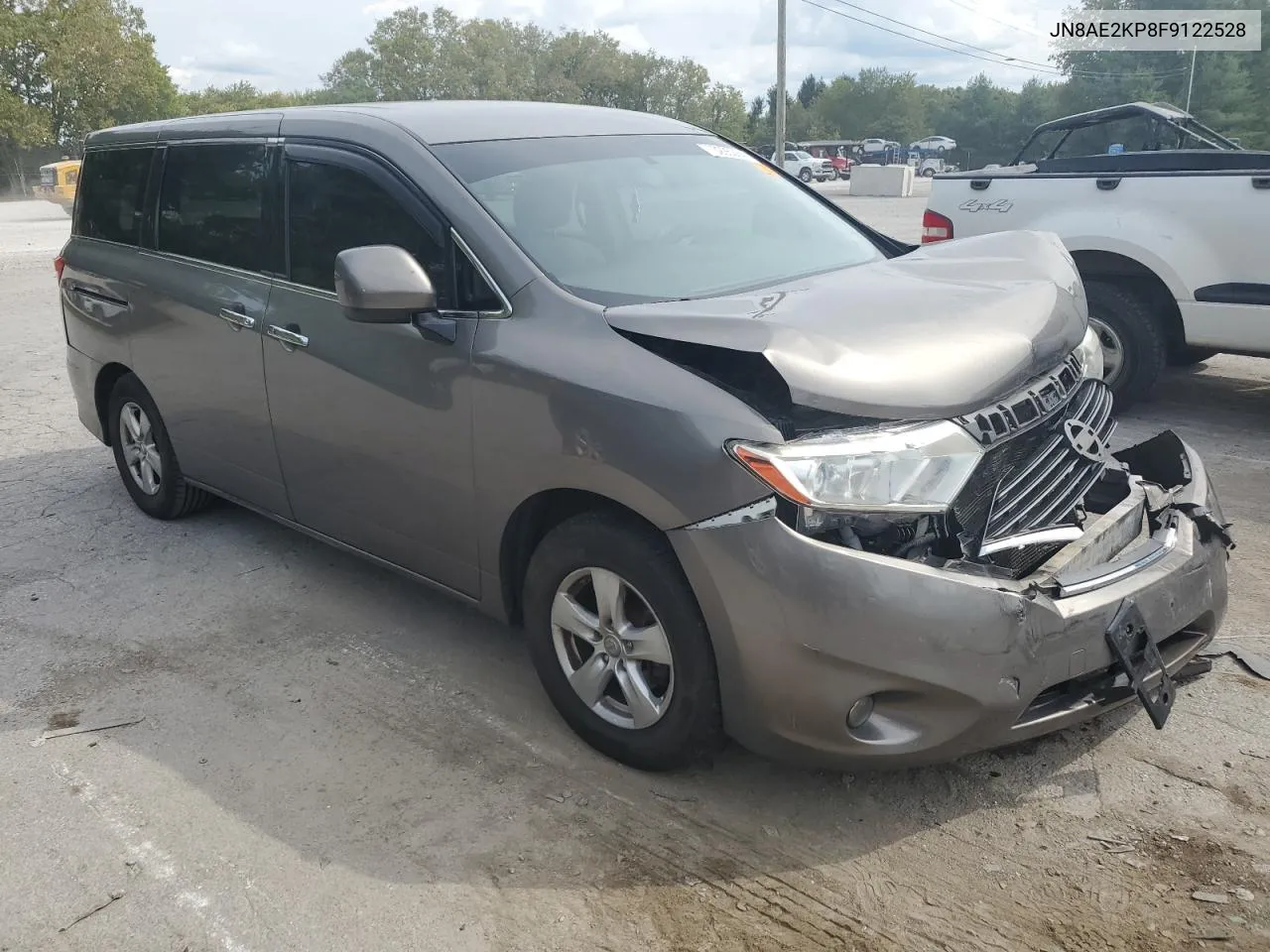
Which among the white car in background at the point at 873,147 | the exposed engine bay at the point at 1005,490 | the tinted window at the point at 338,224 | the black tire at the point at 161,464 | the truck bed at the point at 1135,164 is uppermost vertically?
the white car in background at the point at 873,147

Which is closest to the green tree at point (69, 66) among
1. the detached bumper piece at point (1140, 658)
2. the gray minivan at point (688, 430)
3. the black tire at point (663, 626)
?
the gray minivan at point (688, 430)

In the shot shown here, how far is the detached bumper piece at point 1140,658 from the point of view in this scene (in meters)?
2.76

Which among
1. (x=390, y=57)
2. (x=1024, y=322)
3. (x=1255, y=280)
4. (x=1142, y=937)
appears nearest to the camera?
(x=1142, y=937)

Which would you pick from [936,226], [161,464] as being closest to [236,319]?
[161,464]

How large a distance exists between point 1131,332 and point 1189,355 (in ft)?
3.04

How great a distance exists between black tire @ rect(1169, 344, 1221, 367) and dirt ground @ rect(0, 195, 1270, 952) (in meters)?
2.81

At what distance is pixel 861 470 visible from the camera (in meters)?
2.62

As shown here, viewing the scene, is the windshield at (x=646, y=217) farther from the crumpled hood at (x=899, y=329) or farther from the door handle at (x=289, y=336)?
the door handle at (x=289, y=336)

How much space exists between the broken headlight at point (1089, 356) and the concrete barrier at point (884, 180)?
3663 cm

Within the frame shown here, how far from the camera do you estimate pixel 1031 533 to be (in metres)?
2.87

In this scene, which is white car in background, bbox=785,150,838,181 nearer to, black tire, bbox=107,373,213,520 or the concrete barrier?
the concrete barrier

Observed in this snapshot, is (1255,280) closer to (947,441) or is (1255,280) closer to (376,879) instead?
(947,441)

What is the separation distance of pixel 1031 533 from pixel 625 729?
125 centimetres

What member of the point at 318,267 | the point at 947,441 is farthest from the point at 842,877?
the point at 318,267
